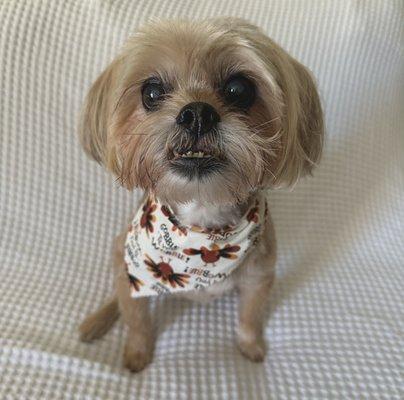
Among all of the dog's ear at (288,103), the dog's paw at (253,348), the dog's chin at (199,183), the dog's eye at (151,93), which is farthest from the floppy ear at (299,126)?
the dog's paw at (253,348)

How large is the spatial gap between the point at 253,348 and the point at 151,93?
0.64m

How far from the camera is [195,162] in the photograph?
2.40ft

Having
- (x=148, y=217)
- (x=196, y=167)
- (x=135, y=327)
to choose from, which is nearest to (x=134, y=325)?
(x=135, y=327)

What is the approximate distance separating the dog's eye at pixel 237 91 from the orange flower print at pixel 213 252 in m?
0.30

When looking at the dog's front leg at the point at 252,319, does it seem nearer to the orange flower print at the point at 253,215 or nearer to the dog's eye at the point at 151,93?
the orange flower print at the point at 253,215

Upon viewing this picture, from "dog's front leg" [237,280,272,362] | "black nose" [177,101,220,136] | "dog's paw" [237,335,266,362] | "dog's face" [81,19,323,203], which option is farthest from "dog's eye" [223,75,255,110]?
"dog's paw" [237,335,266,362]

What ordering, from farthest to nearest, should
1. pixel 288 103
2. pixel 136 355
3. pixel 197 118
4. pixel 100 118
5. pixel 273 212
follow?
pixel 273 212 < pixel 136 355 < pixel 100 118 < pixel 288 103 < pixel 197 118

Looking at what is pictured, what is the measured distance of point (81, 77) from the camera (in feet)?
4.29

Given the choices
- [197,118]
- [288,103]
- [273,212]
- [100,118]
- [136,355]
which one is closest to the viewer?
[197,118]

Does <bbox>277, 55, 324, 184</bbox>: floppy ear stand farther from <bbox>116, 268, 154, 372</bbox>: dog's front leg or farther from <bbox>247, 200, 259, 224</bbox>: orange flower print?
<bbox>116, 268, 154, 372</bbox>: dog's front leg

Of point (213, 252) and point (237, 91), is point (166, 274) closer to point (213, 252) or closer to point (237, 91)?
point (213, 252)

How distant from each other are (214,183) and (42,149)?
2.43 feet

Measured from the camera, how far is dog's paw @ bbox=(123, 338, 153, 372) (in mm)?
1024

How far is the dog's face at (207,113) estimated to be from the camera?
28.4 inches
